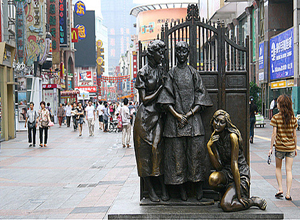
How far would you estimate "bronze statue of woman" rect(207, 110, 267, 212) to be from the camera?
563 cm

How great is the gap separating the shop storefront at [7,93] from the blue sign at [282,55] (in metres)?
17.1

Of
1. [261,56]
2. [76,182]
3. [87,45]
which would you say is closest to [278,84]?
[261,56]

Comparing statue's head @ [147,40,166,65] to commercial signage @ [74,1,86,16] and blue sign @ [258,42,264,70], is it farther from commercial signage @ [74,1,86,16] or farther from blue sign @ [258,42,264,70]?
commercial signage @ [74,1,86,16]

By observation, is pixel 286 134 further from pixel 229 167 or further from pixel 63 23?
pixel 63 23

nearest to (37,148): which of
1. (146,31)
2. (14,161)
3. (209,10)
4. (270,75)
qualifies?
(14,161)

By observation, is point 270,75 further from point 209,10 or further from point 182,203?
point 182,203

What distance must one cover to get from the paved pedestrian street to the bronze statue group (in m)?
0.92

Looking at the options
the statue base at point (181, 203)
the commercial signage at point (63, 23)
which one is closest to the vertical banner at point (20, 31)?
the statue base at point (181, 203)

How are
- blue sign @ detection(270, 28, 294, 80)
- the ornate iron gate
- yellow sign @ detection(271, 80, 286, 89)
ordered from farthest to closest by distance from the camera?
yellow sign @ detection(271, 80, 286, 89) → blue sign @ detection(270, 28, 294, 80) → the ornate iron gate

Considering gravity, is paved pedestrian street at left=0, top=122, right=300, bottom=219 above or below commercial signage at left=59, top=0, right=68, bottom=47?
below

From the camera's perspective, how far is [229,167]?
5.88m

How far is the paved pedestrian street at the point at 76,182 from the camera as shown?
666cm

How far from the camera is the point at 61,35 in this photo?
47.1 m

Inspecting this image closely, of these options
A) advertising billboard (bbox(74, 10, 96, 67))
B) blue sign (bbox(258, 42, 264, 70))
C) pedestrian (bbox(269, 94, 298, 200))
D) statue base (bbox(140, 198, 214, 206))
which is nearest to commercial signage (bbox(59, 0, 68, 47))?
blue sign (bbox(258, 42, 264, 70))
